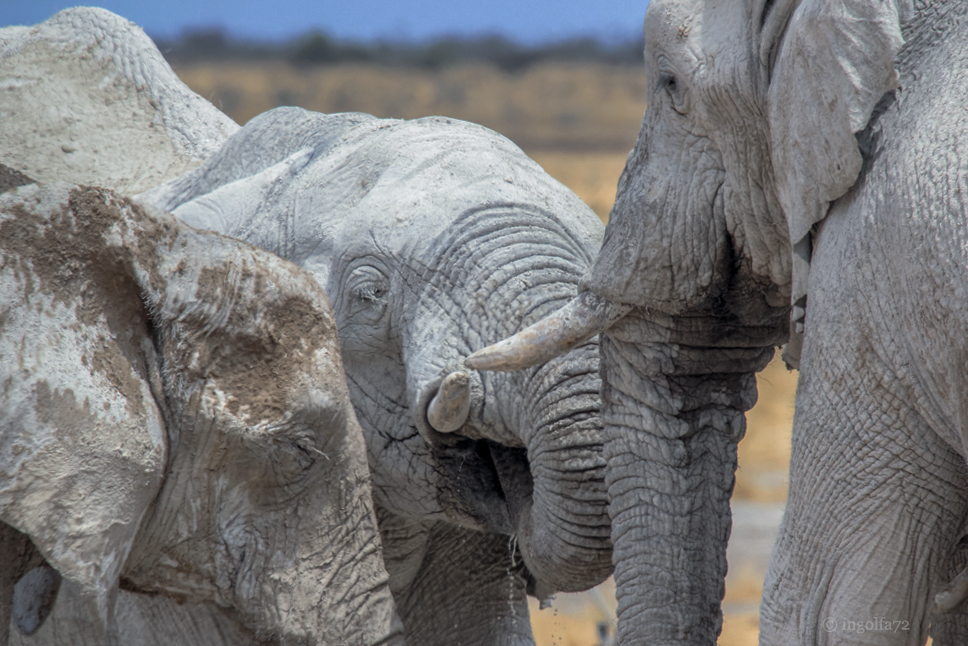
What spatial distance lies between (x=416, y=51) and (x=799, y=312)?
31.0 feet

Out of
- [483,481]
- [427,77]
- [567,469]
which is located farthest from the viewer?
[427,77]

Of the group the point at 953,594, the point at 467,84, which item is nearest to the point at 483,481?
the point at 953,594

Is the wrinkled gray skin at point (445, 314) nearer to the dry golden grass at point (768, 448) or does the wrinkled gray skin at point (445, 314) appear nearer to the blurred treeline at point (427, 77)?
the dry golden grass at point (768, 448)

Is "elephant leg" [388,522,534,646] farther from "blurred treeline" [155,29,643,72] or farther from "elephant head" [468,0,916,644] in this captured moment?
"blurred treeline" [155,29,643,72]

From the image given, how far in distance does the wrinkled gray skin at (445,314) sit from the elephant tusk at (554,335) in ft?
0.47

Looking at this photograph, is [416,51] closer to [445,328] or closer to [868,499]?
[445,328]

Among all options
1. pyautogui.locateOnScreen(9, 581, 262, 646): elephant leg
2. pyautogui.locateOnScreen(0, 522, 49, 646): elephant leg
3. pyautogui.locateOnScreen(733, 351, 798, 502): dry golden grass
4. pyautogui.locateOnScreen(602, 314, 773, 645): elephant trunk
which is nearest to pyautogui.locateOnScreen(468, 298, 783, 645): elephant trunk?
pyautogui.locateOnScreen(602, 314, 773, 645): elephant trunk

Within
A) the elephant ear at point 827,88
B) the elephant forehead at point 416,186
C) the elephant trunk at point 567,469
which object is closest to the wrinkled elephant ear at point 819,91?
the elephant ear at point 827,88

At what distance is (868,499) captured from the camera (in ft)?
4.81

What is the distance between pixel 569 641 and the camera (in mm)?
4340

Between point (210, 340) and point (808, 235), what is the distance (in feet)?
2.58

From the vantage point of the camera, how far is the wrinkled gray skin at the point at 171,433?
Result: 1.54 metres

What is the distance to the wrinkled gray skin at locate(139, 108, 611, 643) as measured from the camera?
212cm

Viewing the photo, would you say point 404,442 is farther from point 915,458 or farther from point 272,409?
point 915,458
